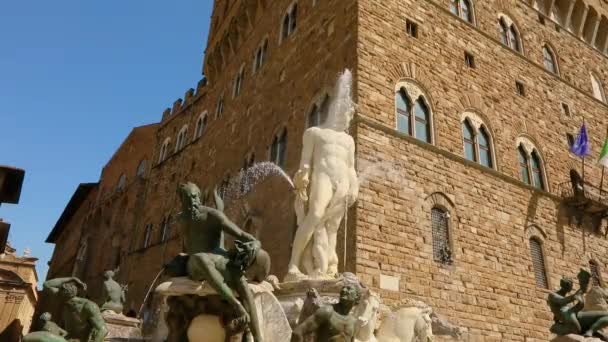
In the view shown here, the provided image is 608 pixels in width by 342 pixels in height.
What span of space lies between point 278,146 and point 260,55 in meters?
4.80

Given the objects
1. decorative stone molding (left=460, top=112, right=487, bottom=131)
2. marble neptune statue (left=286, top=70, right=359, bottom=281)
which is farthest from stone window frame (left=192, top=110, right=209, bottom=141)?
marble neptune statue (left=286, top=70, right=359, bottom=281)

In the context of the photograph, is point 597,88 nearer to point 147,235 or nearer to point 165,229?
point 165,229

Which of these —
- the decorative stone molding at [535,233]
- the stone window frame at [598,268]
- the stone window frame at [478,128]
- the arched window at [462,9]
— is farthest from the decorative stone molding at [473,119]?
the stone window frame at [598,268]

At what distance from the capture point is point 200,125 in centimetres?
1936

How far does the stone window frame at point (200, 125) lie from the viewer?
18938 millimetres

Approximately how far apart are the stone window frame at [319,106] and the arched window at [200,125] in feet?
30.5

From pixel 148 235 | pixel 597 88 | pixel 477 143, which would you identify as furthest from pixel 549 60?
pixel 148 235

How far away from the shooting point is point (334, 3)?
11.1 m

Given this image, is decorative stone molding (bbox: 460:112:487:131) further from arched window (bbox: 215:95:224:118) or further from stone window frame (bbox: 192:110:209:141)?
stone window frame (bbox: 192:110:209:141)

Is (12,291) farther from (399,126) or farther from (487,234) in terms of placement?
(487,234)

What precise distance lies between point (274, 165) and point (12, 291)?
321 inches

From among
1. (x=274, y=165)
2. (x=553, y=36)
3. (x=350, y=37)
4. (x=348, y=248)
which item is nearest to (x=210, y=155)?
(x=274, y=165)

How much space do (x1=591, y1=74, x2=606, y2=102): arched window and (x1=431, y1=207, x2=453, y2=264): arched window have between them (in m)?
9.75

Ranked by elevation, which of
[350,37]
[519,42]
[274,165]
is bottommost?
[274,165]
